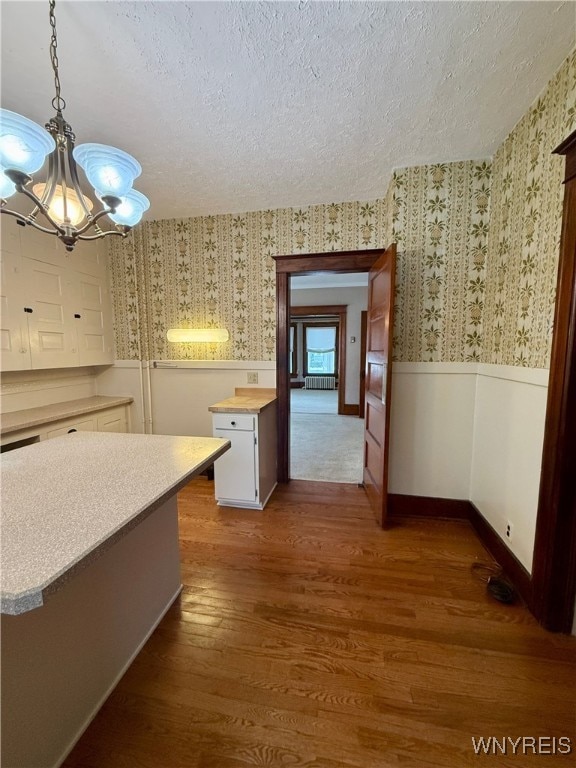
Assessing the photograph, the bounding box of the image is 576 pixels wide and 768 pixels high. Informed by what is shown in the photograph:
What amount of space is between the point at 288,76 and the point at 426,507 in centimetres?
289

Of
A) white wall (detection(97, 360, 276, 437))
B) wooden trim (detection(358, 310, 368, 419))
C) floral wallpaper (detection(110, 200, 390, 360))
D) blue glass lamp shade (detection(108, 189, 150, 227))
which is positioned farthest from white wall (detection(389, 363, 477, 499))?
wooden trim (detection(358, 310, 368, 419))

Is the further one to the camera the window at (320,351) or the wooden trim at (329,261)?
the window at (320,351)

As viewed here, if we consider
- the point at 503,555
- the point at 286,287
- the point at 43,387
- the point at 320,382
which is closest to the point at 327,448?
the point at 286,287

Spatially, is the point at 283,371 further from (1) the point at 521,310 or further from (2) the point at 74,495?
(2) the point at 74,495

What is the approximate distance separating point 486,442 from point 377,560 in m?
1.11

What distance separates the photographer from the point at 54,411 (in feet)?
8.51

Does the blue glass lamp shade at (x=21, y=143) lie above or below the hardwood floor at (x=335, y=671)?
above

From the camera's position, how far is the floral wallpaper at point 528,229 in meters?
1.49

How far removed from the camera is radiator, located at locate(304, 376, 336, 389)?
10984 mm

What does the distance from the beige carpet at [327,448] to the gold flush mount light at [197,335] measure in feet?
5.37

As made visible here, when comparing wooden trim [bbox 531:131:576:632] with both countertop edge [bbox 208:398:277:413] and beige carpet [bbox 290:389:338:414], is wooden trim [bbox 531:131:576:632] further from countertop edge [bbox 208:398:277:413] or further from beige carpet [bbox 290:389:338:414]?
beige carpet [bbox 290:389:338:414]

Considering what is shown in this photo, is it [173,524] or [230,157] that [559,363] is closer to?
[173,524]

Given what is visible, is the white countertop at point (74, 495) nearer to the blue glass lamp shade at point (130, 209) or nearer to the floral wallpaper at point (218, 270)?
the blue glass lamp shade at point (130, 209)

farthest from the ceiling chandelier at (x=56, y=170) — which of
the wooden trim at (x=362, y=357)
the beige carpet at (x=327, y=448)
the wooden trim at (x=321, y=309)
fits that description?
the wooden trim at (x=321, y=309)
